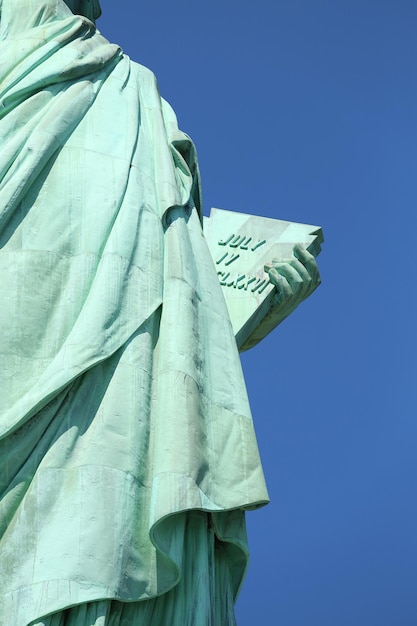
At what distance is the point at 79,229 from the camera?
1098cm

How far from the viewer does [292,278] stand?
42.1 feet

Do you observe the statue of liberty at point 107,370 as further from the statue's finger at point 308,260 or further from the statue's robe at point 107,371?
the statue's finger at point 308,260

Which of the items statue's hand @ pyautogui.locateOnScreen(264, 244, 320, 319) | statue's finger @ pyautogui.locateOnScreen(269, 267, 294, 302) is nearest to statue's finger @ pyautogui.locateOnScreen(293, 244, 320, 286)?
statue's hand @ pyautogui.locateOnScreen(264, 244, 320, 319)

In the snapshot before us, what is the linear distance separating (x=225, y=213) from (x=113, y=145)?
2.03 meters

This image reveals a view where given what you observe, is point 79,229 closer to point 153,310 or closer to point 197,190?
point 153,310

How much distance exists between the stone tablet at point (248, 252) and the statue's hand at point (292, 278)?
2.3 inches

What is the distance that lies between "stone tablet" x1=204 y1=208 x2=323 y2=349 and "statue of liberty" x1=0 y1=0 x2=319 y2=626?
98 centimetres

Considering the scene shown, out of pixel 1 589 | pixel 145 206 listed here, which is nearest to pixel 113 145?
pixel 145 206

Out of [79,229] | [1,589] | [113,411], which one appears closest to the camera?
[1,589]

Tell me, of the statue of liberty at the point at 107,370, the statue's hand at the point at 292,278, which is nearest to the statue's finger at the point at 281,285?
the statue's hand at the point at 292,278

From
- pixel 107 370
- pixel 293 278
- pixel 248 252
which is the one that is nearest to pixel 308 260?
A: pixel 293 278

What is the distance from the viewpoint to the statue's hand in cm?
1281

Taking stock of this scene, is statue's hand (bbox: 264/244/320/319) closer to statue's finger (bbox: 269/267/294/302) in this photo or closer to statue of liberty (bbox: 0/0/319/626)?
statue's finger (bbox: 269/267/294/302)

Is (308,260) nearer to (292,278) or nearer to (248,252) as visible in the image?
(292,278)
